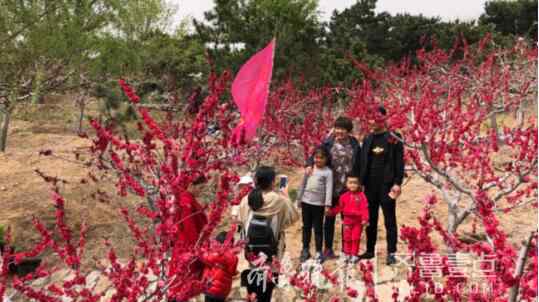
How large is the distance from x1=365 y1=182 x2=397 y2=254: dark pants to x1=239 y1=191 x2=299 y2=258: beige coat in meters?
1.09

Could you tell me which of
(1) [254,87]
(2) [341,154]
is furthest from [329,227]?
(1) [254,87]

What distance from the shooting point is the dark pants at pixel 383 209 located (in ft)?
13.0

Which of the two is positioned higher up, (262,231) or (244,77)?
(244,77)

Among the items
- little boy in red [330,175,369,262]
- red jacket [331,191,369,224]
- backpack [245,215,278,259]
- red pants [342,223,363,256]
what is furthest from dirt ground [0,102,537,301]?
backpack [245,215,278,259]

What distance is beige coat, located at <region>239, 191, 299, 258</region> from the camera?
306 cm

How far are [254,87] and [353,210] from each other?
5.71ft

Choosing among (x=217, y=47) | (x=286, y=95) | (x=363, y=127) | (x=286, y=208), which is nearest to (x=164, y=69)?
(x=217, y=47)

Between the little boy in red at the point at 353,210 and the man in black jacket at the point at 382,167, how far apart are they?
145 mm

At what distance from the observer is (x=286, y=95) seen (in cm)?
1003

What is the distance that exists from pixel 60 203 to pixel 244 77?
127 cm

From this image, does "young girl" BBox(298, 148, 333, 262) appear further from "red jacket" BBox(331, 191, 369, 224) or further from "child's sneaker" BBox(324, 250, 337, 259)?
"child's sneaker" BBox(324, 250, 337, 259)

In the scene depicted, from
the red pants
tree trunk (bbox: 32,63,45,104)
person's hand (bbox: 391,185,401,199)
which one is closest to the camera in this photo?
person's hand (bbox: 391,185,401,199)

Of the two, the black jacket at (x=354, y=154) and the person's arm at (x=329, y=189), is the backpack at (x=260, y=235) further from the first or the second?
the black jacket at (x=354, y=154)

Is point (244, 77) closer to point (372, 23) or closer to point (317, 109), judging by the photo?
point (317, 109)
